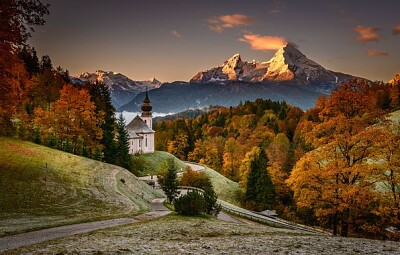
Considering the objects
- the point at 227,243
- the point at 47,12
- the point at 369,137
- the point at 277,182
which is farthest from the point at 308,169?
the point at 277,182

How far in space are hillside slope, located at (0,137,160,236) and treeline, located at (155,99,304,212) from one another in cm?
3066

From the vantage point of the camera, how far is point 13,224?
2516 centimetres

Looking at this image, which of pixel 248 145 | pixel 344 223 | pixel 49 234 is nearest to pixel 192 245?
pixel 49 234

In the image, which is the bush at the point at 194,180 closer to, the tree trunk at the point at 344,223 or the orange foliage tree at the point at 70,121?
the orange foliage tree at the point at 70,121

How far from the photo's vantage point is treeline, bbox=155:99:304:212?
75125 mm

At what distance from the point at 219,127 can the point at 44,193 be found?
139 meters

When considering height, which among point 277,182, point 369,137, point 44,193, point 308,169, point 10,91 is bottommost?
point 277,182

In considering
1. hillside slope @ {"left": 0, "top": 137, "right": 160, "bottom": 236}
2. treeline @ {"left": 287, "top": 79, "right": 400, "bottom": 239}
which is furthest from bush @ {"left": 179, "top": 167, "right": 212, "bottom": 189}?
treeline @ {"left": 287, "top": 79, "right": 400, "bottom": 239}

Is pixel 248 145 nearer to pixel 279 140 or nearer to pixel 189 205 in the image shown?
pixel 279 140

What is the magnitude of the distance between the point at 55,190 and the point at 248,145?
291 feet

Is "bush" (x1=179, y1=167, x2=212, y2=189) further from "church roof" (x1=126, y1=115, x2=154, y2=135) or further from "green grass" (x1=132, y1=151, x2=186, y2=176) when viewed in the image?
"church roof" (x1=126, y1=115, x2=154, y2=135)

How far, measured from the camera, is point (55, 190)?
3647 cm

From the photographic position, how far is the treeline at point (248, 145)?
246 feet

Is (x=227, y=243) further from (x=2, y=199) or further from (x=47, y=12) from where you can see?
(x=2, y=199)
